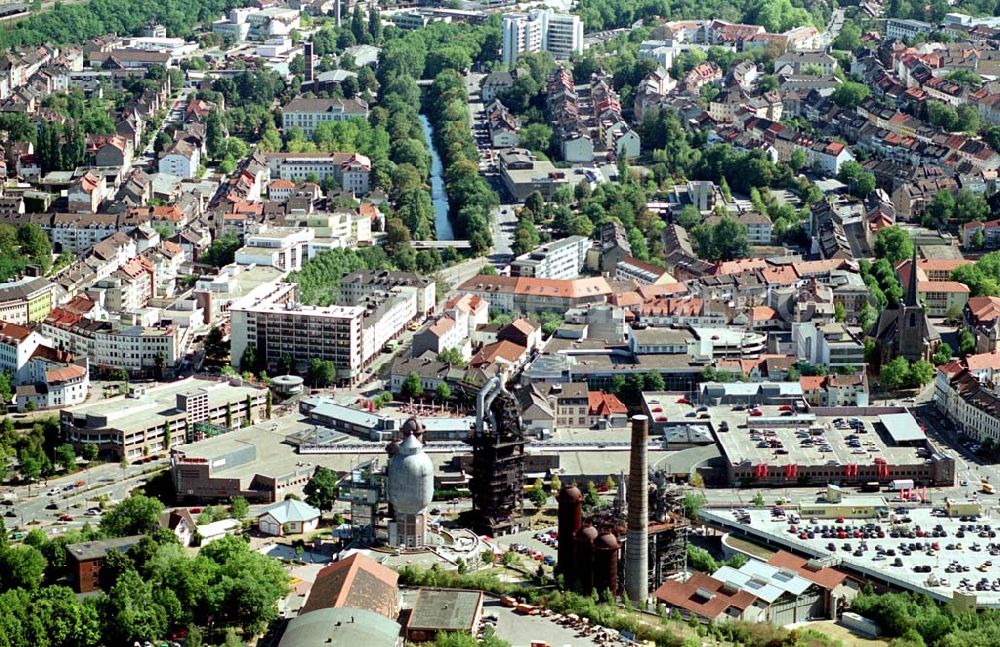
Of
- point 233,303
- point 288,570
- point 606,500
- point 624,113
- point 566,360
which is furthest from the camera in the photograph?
point 624,113

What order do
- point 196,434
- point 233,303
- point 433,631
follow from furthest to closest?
point 233,303
point 196,434
point 433,631

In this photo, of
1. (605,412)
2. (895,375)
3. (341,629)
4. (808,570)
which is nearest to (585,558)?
(808,570)

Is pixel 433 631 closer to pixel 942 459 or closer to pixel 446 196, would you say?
pixel 942 459

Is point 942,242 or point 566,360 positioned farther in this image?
point 942,242

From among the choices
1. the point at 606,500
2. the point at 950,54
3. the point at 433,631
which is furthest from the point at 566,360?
the point at 950,54

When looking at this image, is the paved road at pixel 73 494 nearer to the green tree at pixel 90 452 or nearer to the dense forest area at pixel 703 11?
the green tree at pixel 90 452

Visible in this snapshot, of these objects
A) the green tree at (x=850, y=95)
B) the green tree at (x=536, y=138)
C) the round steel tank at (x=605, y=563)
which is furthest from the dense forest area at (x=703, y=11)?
the round steel tank at (x=605, y=563)
